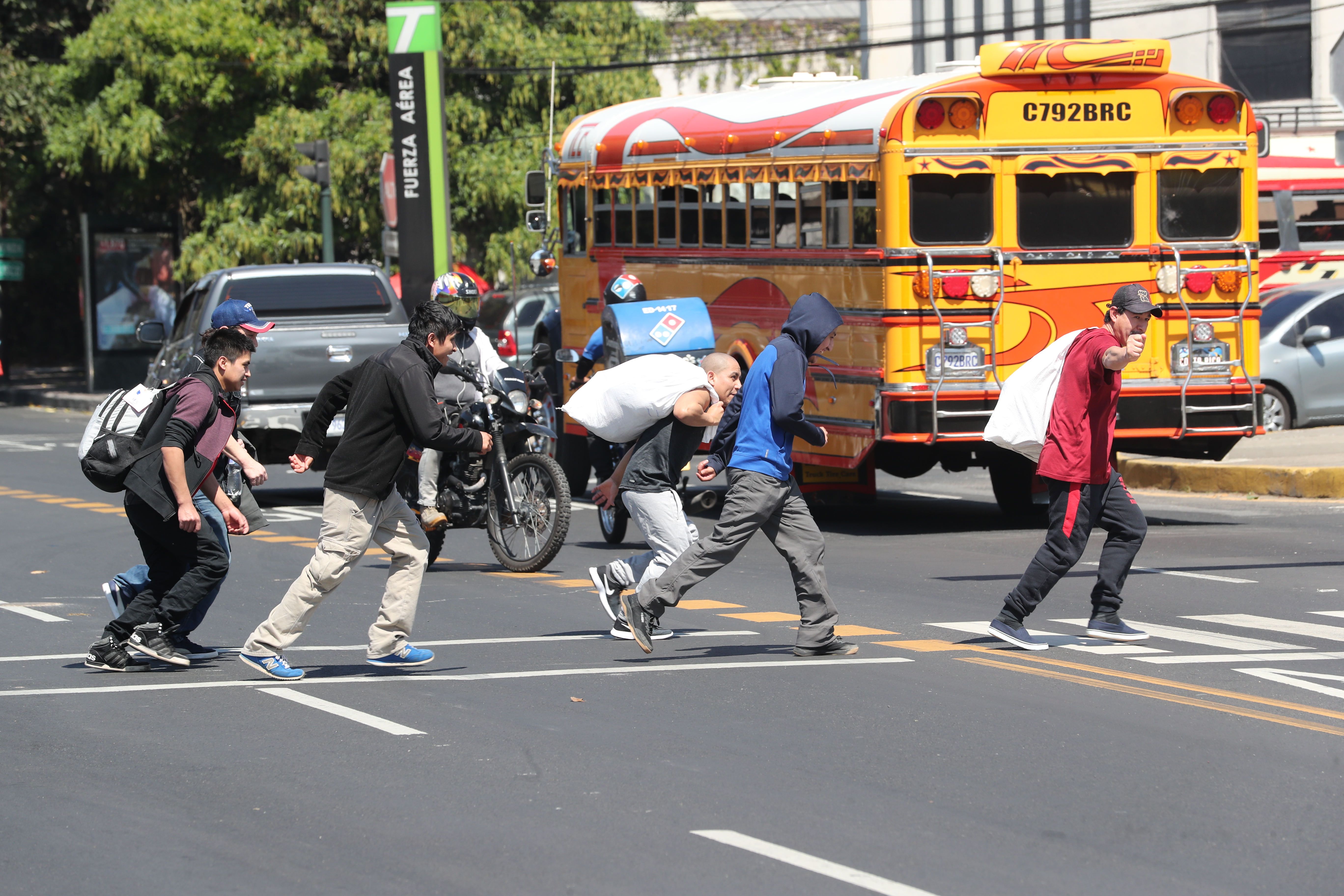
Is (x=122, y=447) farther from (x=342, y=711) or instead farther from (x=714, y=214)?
(x=714, y=214)

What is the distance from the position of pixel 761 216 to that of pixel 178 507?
769cm

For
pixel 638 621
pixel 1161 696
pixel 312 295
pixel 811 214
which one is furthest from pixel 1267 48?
pixel 1161 696

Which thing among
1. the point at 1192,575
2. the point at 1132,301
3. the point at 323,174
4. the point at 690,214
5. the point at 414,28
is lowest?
the point at 1192,575

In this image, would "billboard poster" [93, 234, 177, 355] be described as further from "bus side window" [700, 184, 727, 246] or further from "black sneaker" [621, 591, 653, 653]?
"black sneaker" [621, 591, 653, 653]

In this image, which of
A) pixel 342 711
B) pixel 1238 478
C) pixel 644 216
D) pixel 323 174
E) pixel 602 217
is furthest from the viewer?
pixel 323 174

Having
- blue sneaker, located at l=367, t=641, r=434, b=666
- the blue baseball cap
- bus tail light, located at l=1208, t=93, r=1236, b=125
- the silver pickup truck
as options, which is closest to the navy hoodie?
blue sneaker, located at l=367, t=641, r=434, b=666

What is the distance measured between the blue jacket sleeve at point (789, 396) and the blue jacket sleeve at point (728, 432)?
309 millimetres

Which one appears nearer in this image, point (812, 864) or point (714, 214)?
point (812, 864)

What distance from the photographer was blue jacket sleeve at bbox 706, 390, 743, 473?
29.7ft

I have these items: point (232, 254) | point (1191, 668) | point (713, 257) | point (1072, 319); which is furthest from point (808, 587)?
point (232, 254)

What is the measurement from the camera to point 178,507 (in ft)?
26.8

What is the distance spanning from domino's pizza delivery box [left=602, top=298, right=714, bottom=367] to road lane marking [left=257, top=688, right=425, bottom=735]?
536 cm

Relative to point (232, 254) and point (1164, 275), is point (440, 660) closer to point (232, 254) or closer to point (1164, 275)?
point (1164, 275)

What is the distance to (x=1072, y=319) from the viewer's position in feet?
45.5
